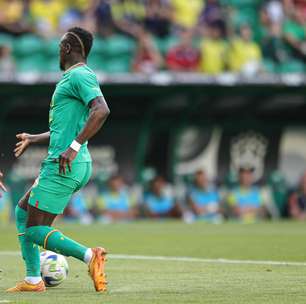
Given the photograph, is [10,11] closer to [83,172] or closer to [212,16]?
[212,16]

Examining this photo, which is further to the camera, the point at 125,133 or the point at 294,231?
the point at 125,133

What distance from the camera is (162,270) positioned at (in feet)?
31.7

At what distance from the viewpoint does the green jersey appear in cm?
771

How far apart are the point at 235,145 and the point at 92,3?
4.35 metres

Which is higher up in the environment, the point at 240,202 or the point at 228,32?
the point at 228,32

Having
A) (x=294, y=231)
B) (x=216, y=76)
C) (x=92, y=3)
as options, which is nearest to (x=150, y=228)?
(x=294, y=231)

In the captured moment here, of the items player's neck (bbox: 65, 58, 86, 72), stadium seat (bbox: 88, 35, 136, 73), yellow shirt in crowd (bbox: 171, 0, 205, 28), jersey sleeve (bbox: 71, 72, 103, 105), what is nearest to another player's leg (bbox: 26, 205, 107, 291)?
jersey sleeve (bbox: 71, 72, 103, 105)

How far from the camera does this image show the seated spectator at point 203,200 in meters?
21.2

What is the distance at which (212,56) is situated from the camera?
20.9 m

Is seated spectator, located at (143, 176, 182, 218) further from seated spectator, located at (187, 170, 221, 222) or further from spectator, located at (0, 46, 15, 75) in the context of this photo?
spectator, located at (0, 46, 15, 75)

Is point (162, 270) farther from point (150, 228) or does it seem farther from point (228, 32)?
point (228, 32)

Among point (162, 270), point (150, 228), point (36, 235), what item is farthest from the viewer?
point (150, 228)

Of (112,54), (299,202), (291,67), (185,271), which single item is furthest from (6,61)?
(185,271)

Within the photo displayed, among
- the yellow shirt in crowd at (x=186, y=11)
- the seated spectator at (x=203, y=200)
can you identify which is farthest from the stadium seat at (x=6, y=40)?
the seated spectator at (x=203, y=200)
